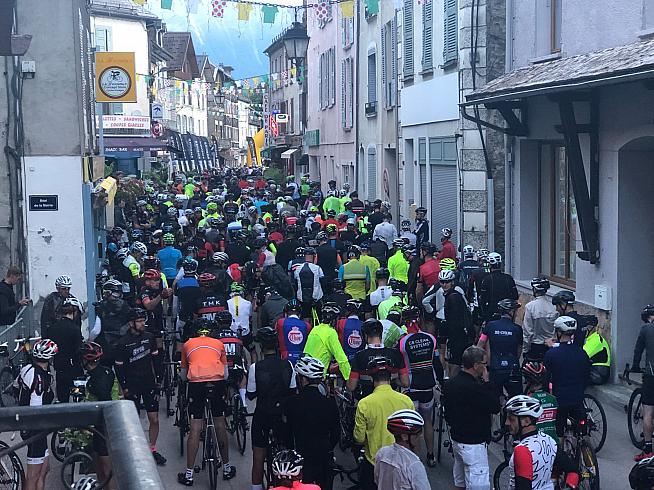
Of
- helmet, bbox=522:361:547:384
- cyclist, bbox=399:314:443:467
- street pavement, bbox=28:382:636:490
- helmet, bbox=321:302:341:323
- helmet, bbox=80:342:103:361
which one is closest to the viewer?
helmet, bbox=522:361:547:384

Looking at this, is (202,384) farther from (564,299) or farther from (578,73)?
(578,73)

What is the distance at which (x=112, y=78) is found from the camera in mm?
17984

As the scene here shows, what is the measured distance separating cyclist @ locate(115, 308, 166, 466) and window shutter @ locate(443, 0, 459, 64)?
449 inches

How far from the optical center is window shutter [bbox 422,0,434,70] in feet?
73.4

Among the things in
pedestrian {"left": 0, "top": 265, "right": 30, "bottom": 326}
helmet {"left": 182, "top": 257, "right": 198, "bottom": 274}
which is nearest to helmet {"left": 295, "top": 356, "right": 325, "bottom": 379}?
helmet {"left": 182, "top": 257, "right": 198, "bottom": 274}

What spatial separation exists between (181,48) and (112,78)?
59431mm

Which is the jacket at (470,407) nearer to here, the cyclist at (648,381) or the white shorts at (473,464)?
the white shorts at (473,464)

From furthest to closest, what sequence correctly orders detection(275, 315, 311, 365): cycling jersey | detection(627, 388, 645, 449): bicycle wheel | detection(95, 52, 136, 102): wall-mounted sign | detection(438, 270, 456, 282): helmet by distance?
detection(95, 52, 136, 102): wall-mounted sign
detection(438, 270, 456, 282): helmet
detection(275, 315, 311, 365): cycling jersey
detection(627, 388, 645, 449): bicycle wheel

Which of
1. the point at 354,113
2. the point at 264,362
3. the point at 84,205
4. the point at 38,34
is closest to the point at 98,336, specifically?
the point at 264,362

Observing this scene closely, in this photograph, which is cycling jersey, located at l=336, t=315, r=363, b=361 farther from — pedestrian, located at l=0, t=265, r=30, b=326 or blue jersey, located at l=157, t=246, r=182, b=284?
blue jersey, located at l=157, t=246, r=182, b=284

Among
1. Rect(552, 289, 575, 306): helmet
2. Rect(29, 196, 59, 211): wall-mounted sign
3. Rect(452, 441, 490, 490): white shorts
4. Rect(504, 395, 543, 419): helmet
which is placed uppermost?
Result: Rect(29, 196, 59, 211): wall-mounted sign

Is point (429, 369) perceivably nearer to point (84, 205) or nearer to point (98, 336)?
point (98, 336)

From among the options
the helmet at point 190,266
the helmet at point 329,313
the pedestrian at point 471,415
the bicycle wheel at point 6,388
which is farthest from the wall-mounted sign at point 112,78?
the pedestrian at point 471,415

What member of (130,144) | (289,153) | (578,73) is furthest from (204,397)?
(289,153)
